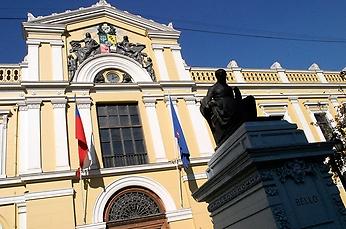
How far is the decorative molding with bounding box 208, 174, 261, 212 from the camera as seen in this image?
4.73 metres

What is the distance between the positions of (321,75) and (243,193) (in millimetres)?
17814

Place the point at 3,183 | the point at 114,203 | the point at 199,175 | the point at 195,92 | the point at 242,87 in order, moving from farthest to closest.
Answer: the point at 242,87 → the point at 195,92 → the point at 199,175 → the point at 114,203 → the point at 3,183

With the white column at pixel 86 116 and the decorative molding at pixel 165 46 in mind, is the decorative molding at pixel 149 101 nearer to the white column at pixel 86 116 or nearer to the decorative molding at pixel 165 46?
the white column at pixel 86 116

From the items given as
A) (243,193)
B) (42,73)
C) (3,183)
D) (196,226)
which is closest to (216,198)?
(243,193)

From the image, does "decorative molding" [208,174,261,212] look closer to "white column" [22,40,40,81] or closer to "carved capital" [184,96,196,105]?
"carved capital" [184,96,196,105]

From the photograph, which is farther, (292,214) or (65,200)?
(65,200)

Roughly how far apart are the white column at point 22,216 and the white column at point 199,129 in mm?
6952

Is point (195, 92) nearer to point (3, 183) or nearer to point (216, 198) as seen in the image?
point (3, 183)

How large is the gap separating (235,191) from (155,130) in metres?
9.14

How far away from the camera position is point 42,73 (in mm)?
13930

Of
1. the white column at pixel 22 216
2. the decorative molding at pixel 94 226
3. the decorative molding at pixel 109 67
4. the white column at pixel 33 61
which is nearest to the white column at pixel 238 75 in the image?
the decorative molding at pixel 109 67

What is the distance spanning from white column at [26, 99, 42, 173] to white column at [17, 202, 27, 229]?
3.66ft

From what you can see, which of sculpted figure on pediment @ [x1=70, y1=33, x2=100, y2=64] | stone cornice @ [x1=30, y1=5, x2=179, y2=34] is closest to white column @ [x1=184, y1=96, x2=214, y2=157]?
stone cornice @ [x1=30, y1=5, x2=179, y2=34]

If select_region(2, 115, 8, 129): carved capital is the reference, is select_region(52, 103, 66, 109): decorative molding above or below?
above
